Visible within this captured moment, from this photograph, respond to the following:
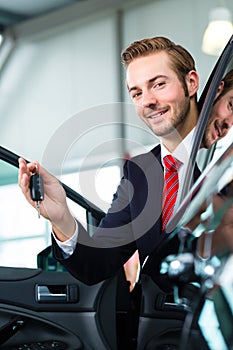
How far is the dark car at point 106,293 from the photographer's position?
2.70 feet

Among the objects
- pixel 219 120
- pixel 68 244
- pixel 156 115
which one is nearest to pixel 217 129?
pixel 219 120

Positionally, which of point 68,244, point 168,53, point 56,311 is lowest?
point 56,311

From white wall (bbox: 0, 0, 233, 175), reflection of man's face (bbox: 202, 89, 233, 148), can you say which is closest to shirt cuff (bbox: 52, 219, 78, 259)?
reflection of man's face (bbox: 202, 89, 233, 148)

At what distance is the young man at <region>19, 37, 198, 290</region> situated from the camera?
1331mm

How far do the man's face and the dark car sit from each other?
75mm

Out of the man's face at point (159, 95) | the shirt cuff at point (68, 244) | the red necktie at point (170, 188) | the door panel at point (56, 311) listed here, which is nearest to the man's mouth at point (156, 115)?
the man's face at point (159, 95)

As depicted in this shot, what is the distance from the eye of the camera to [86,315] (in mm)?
1523

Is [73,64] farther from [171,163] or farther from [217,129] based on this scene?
[217,129]

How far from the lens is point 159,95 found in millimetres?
1415

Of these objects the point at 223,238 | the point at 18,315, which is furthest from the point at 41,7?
the point at 223,238

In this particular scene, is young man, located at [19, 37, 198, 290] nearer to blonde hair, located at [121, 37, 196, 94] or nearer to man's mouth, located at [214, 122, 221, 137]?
blonde hair, located at [121, 37, 196, 94]

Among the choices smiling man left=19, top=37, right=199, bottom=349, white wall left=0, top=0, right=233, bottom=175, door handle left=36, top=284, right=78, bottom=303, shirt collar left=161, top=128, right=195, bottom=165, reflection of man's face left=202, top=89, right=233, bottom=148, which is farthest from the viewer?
white wall left=0, top=0, right=233, bottom=175

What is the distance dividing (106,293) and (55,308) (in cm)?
10

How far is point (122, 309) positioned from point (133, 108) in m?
0.35
